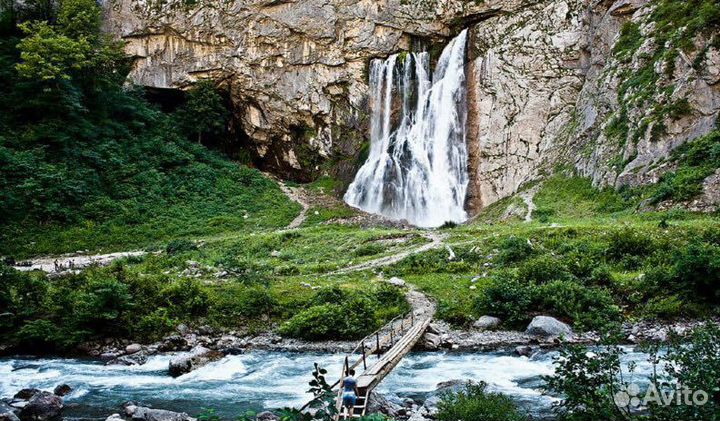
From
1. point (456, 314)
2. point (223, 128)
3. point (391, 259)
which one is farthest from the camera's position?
point (223, 128)

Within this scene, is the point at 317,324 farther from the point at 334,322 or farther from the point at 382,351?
the point at 382,351

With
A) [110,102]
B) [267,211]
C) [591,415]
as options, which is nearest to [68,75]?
[110,102]

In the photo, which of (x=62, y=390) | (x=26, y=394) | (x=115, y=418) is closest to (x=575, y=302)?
(x=115, y=418)

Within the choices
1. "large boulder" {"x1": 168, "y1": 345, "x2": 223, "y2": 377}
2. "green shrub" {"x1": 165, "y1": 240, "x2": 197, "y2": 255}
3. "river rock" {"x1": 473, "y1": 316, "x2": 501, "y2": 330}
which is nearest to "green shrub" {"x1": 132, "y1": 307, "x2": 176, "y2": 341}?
"large boulder" {"x1": 168, "y1": 345, "x2": 223, "y2": 377}

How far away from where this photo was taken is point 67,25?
1719 inches

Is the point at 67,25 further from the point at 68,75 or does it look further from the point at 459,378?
the point at 459,378

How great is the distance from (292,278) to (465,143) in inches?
940

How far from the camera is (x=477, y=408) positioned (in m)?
9.48

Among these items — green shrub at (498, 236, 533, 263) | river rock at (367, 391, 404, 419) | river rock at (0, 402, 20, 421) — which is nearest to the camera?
river rock at (367, 391, 404, 419)

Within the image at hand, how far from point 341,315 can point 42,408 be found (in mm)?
8517

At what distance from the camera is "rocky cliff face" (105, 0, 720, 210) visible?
30141mm

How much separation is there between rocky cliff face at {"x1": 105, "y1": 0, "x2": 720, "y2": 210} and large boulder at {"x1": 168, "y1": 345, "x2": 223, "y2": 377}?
2307 centimetres

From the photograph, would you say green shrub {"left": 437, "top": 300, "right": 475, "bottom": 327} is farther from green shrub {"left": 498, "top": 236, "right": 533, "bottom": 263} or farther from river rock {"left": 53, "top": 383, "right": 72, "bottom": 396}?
river rock {"left": 53, "top": 383, "right": 72, "bottom": 396}

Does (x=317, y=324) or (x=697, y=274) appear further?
(x=317, y=324)
